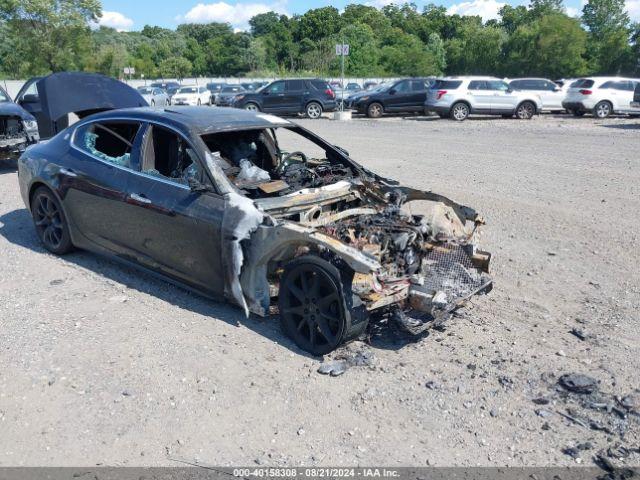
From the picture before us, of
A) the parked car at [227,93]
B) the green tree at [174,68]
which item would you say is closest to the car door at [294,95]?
the parked car at [227,93]

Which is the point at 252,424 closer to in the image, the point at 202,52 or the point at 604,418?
the point at 604,418

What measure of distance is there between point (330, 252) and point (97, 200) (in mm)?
2610

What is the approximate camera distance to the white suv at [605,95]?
2275 centimetres

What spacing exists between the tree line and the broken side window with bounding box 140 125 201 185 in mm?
38714

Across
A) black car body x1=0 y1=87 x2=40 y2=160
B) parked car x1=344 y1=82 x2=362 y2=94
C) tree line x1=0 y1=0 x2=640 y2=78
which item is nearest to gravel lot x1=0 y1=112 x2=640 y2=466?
black car body x1=0 y1=87 x2=40 y2=160

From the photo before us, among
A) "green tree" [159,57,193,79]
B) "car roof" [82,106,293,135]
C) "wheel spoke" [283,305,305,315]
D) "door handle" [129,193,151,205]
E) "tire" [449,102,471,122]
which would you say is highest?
"green tree" [159,57,193,79]

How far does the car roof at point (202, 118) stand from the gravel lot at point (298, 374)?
1.52 meters

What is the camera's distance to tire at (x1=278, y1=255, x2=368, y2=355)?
13.5ft

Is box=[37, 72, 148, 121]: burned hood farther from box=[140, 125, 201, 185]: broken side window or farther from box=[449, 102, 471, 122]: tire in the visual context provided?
box=[449, 102, 471, 122]: tire

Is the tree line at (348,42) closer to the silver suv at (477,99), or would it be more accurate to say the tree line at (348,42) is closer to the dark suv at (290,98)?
the dark suv at (290,98)

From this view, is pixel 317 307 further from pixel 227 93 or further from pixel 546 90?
pixel 227 93

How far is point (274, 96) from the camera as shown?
24922 mm

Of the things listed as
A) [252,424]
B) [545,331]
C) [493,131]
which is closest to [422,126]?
[493,131]

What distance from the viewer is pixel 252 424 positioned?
356cm
